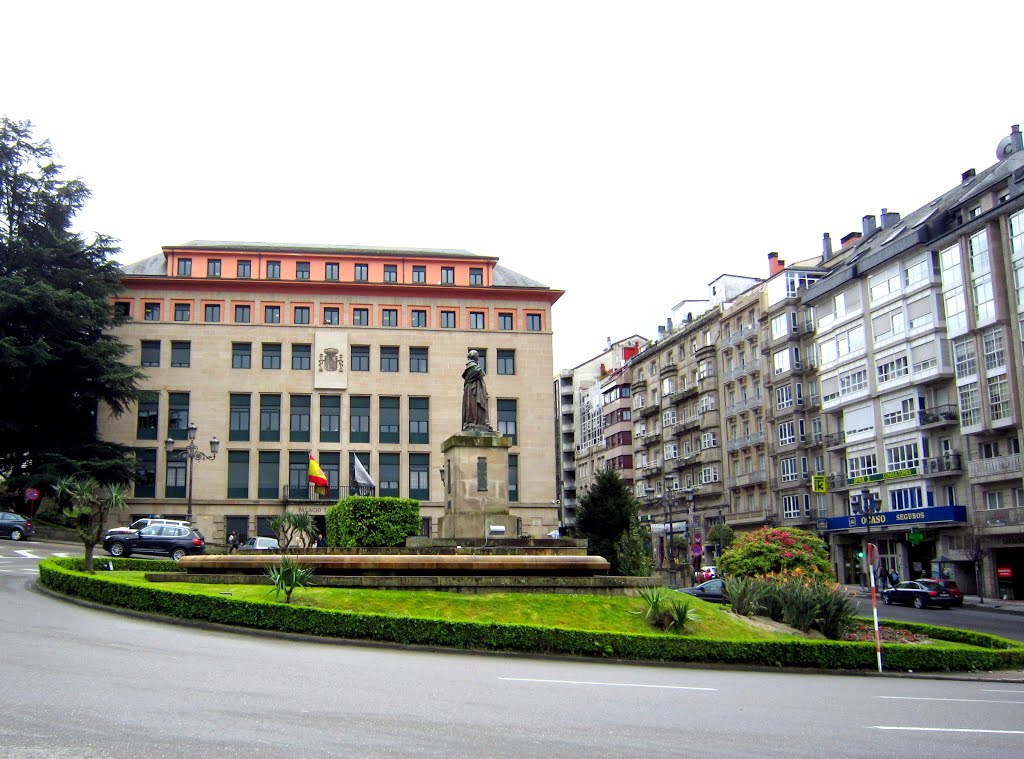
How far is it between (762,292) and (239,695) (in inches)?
2545

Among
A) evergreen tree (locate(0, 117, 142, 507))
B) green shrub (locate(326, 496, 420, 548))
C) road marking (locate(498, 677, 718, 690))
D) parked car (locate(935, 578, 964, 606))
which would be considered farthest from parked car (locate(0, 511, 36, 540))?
parked car (locate(935, 578, 964, 606))

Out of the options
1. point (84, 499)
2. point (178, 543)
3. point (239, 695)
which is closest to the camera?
point (239, 695)

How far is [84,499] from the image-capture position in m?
26.5

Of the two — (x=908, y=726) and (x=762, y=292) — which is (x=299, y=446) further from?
(x=908, y=726)

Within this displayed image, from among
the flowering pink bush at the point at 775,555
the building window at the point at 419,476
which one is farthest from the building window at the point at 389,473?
the flowering pink bush at the point at 775,555

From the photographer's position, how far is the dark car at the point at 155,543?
119ft

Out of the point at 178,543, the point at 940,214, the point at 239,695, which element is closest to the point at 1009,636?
the point at 239,695

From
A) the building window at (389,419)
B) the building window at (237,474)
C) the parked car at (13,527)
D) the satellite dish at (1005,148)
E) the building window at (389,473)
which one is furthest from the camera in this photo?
the building window at (389,419)

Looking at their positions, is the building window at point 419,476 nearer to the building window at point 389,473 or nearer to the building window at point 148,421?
the building window at point 389,473

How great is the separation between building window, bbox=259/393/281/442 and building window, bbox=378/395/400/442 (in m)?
6.56

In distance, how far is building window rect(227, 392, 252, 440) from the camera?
203 ft

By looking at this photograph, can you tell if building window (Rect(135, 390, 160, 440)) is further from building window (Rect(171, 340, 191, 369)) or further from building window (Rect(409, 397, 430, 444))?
building window (Rect(409, 397, 430, 444))

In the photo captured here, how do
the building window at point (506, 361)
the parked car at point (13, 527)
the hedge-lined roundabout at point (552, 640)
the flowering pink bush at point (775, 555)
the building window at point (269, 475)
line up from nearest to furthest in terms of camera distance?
1. the hedge-lined roundabout at point (552, 640)
2. the flowering pink bush at point (775, 555)
3. the parked car at point (13, 527)
4. the building window at point (269, 475)
5. the building window at point (506, 361)

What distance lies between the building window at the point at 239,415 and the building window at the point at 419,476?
10.7 metres
